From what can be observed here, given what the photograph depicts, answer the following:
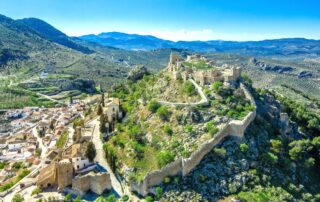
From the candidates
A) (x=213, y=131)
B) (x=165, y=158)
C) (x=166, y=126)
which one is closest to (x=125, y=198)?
(x=165, y=158)

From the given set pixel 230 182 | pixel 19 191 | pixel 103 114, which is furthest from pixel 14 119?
pixel 230 182

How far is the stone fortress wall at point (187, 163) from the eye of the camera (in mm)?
44281

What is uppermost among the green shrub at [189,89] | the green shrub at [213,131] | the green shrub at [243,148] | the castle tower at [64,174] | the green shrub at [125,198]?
the green shrub at [189,89]

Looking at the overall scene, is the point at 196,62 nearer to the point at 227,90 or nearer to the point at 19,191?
the point at 227,90

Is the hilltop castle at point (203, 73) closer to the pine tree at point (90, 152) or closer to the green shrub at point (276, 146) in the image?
the green shrub at point (276, 146)

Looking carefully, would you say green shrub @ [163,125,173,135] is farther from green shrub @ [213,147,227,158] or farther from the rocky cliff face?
the rocky cliff face

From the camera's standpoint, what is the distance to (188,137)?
50.0 meters

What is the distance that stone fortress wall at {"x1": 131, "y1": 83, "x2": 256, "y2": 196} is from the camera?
145ft

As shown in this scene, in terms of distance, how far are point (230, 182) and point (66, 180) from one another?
1963cm

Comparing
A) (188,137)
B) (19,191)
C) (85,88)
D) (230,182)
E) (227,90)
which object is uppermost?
(227,90)

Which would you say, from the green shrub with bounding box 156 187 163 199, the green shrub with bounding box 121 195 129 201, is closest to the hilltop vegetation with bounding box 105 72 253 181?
the green shrub with bounding box 121 195 129 201

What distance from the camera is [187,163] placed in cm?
4516

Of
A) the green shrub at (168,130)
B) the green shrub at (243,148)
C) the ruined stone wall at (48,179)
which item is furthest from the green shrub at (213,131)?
the ruined stone wall at (48,179)

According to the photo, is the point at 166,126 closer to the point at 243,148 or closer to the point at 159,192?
the point at 243,148
